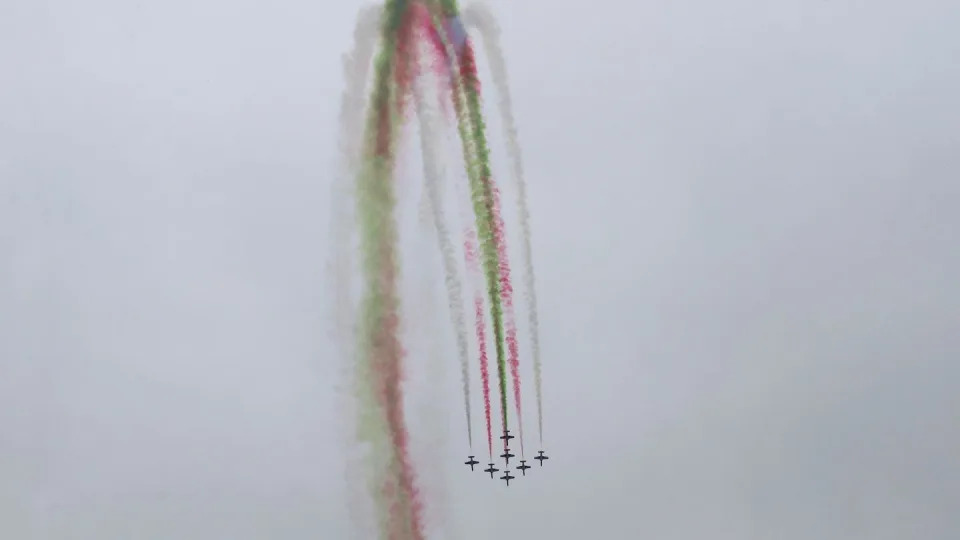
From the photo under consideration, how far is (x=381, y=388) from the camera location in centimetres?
3744

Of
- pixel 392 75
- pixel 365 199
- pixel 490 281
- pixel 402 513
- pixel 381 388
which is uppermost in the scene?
pixel 392 75

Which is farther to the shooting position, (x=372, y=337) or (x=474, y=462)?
(x=474, y=462)

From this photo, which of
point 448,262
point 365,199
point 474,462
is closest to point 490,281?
point 448,262

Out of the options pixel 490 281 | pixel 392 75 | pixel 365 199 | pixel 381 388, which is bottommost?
pixel 381 388

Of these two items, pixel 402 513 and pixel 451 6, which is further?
pixel 402 513

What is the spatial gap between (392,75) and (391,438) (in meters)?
10.1

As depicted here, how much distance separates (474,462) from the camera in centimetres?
4622

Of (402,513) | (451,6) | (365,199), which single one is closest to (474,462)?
(402,513)

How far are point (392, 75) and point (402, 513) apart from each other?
12370 mm

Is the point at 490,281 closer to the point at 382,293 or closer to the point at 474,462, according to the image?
the point at 382,293

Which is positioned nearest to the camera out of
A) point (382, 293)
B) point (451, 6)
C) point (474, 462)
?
point (451, 6)

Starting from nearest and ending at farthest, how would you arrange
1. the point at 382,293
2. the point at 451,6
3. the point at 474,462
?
the point at 451,6, the point at 382,293, the point at 474,462

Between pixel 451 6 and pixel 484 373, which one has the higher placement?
pixel 451 6

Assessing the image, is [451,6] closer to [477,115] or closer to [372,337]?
[477,115]
